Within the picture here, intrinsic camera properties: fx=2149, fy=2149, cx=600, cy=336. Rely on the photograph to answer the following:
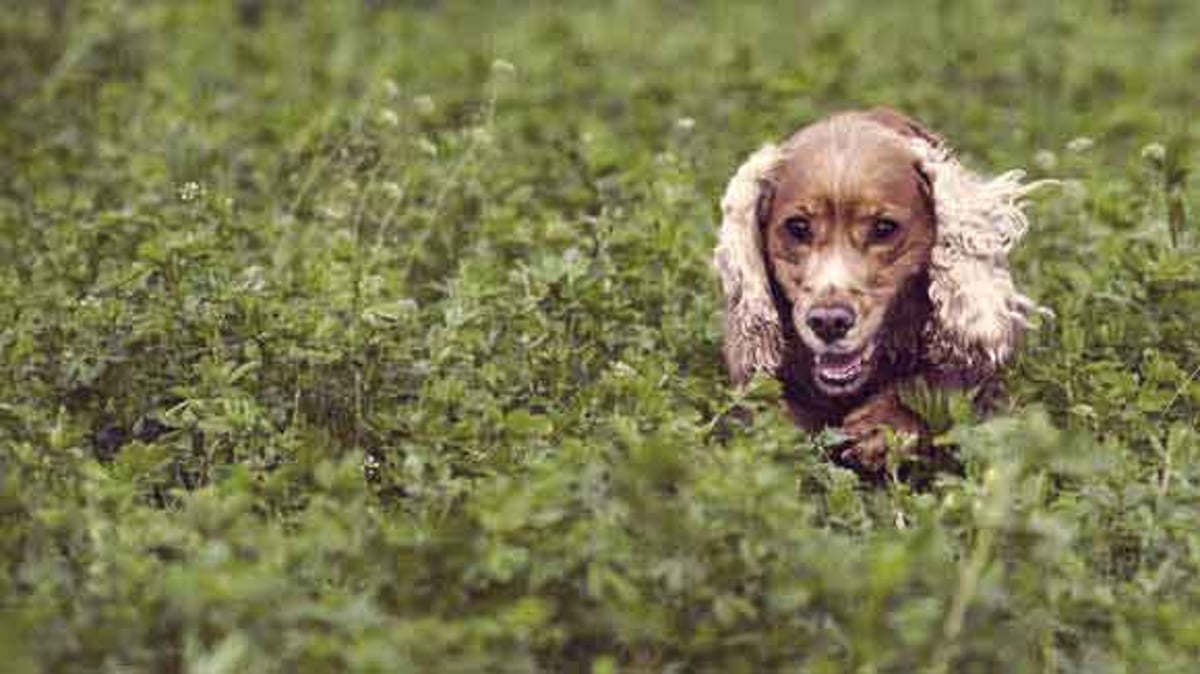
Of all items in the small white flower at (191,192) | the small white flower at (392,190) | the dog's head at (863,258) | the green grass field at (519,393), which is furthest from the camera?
the small white flower at (392,190)

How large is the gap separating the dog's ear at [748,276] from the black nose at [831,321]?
20 cm

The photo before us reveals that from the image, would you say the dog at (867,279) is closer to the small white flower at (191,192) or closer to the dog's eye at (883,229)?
the dog's eye at (883,229)

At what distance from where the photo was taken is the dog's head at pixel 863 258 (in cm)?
518

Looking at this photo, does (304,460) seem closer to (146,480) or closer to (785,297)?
(146,480)

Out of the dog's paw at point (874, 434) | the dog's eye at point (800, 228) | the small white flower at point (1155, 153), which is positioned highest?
the small white flower at point (1155, 153)

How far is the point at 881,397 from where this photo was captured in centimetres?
524

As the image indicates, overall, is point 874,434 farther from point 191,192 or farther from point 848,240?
point 191,192

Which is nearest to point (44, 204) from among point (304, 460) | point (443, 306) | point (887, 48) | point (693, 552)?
point (443, 306)

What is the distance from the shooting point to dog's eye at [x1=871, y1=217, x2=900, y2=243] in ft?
17.2

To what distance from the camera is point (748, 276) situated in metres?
5.39

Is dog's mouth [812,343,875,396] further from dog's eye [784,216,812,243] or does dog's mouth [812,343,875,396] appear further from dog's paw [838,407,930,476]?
dog's eye [784,216,812,243]

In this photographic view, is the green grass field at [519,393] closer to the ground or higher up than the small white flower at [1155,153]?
closer to the ground

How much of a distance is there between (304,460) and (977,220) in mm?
1856

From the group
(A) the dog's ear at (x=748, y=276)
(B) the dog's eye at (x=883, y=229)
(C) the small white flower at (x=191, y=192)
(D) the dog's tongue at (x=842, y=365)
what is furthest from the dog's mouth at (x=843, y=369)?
(C) the small white flower at (x=191, y=192)
